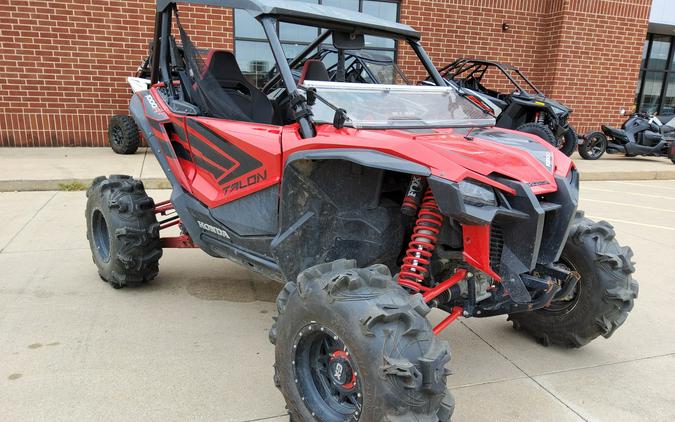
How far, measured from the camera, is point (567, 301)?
3219 mm

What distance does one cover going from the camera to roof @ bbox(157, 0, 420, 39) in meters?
2.88

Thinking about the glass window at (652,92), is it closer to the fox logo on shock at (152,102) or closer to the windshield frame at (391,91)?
the windshield frame at (391,91)

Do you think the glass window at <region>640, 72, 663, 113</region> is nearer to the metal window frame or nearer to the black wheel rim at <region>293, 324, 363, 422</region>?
the metal window frame

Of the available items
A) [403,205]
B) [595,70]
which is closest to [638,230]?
[403,205]

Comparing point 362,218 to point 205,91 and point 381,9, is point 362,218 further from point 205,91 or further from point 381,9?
point 381,9

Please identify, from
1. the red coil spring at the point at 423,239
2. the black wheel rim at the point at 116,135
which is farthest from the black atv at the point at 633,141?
the red coil spring at the point at 423,239

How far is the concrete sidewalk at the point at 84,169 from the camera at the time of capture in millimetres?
7434

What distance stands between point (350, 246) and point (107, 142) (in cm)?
901

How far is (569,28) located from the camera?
40.1ft

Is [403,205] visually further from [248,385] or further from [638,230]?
[638,230]

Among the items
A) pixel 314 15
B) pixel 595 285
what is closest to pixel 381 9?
pixel 314 15

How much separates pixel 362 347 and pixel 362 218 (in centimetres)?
85

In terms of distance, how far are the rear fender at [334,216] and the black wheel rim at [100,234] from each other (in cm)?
207

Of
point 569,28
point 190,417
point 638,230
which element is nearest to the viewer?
point 190,417
